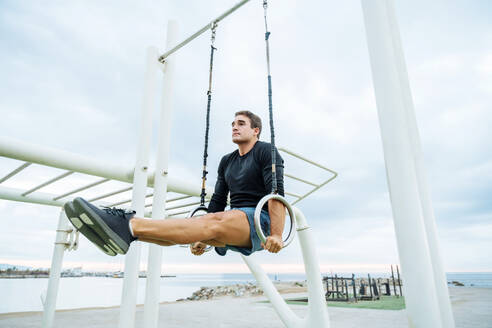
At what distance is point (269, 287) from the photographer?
4844 mm

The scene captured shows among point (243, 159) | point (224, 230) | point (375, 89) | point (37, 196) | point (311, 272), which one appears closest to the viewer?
point (375, 89)

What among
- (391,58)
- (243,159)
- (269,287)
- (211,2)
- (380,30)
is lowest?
(269,287)

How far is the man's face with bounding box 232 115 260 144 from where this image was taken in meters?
3.49

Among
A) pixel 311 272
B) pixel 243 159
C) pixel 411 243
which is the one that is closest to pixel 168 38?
pixel 243 159

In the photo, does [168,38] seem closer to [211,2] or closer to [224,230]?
[211,2]

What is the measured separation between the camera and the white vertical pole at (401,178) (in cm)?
196

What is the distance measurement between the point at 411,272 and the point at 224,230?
1394 millimetres

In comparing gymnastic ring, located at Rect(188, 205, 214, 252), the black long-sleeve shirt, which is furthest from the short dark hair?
gymnastic ring, located at Rect(188, 205, 214, 252)

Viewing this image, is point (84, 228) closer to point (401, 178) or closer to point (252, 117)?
point (252, 117)

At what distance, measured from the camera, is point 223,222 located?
2.59 meters

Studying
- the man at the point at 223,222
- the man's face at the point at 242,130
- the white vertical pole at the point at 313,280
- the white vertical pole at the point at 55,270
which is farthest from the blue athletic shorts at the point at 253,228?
the white vertical pole at the point at 55,270

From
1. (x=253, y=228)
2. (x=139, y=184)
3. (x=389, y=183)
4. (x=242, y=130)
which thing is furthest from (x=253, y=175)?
(x=139, y=184)

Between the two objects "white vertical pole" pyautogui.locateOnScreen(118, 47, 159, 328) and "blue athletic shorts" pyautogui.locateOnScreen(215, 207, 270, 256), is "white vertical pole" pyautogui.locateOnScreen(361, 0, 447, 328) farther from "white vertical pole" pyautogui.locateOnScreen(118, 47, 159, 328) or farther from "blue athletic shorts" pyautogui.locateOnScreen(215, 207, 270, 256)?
"white vertical pole" pyautogui.locateOnScreen(118, 47, 159, 328)

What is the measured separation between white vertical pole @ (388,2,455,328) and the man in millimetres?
1135
